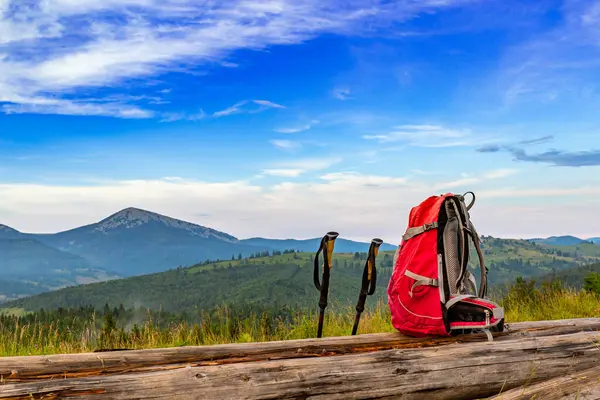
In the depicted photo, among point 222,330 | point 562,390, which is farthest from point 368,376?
point 222,330

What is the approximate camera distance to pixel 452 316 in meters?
4.75

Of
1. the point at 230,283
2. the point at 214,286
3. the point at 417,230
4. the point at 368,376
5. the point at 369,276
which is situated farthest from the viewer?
the point at 230,283

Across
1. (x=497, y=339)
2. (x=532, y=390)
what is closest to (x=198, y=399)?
(x=532, y=390)

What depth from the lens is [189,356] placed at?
3988 mm

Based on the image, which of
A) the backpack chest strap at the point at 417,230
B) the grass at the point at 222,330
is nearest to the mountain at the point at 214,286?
the grass at the point at 222,330

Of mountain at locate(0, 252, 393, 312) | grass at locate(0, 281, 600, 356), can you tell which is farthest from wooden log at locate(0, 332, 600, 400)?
mountain at locate(0, 252, 393, 312)

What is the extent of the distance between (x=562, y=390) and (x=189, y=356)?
2860 millimetres

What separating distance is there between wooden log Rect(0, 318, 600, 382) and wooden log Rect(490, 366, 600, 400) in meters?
0.76

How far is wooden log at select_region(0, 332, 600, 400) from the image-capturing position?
3025 mm

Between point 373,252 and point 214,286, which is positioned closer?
point 373,252

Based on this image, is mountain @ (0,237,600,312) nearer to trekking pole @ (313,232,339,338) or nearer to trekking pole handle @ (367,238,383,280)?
trekking pole @ (313,232,339,338)

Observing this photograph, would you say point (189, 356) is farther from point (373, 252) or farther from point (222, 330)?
point (222, 330)

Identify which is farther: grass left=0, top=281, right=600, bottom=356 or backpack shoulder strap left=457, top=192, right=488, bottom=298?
grass left=0, top=281, right=600, bottom=356

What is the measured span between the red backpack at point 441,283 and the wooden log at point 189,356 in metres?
0.12
